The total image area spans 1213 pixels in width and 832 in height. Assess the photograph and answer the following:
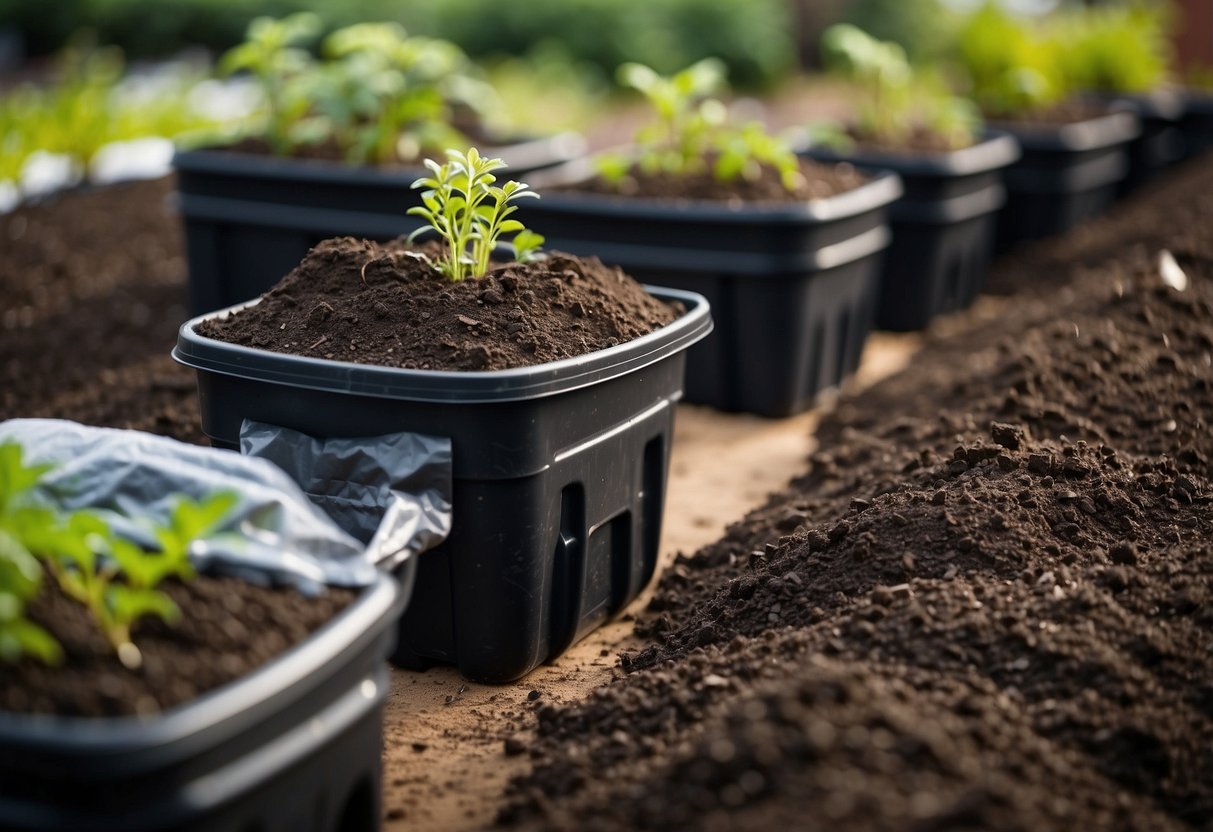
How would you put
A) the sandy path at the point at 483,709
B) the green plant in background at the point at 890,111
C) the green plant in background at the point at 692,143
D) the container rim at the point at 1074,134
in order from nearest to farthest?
the sandy path at the point at 483,709, the green plant in background at the point at 692,143, the green plant in background at the point at 890,111, the container rim at the point at 1074,134

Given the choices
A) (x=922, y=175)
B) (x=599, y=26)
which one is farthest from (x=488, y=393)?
(x=599, y=26)

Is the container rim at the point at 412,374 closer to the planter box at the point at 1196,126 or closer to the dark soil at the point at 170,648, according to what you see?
the dark soil at the point at 170,648

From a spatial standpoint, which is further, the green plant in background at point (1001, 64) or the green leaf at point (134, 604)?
the green plant in background at point (1001, 64)

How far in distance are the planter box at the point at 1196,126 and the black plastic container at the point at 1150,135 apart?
0.19ft

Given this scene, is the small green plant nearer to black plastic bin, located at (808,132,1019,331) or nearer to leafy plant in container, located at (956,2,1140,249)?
black plastic bin, located at (808,132,1019,331)

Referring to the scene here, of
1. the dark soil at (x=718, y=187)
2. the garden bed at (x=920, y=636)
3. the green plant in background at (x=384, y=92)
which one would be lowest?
the garden bed at (x=920, y=636)

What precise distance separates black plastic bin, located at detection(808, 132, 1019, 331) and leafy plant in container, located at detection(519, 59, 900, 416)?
23.8 inches

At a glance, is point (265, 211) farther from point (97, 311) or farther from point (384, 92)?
A: point (97, 311)

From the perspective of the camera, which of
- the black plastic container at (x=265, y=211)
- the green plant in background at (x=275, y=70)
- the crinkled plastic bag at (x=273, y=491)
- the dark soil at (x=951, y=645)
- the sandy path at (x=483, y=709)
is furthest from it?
the green plant in background at (x=275, y=70)

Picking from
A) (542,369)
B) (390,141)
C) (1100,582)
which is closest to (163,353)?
(390,141)

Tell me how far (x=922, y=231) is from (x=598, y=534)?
3040 mm

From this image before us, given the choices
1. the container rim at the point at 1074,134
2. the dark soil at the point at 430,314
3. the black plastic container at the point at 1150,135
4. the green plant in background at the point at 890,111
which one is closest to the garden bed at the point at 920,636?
the dark soil at the point at 430,314

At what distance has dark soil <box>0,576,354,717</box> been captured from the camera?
64.1 inches

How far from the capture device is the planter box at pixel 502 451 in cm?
239
